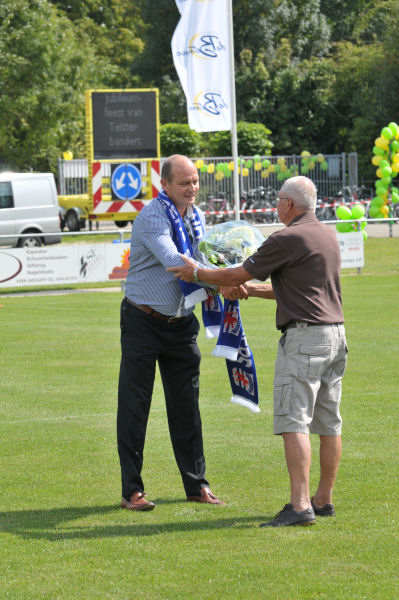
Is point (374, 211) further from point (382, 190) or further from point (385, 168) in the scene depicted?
point (385, 168)

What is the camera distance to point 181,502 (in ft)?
21.1

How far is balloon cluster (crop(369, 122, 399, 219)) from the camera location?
111 ft

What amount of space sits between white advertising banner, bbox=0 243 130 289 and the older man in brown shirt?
15.0 metres

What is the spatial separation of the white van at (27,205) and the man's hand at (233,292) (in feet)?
75.8

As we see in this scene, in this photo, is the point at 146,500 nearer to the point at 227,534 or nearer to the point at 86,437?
the point at 227,534

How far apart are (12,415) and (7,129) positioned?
32449 millimetres

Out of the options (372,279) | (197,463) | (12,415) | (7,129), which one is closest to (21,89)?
(7,129)

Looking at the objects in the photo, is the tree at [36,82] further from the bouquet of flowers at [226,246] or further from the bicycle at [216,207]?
the bouquet of flowers at [226,246]

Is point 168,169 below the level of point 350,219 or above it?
above

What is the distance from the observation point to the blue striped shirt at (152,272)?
603cm

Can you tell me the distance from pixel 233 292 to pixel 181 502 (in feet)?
4.65

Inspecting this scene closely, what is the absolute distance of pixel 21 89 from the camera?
4003 centimetres

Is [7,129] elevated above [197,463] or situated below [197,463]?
above

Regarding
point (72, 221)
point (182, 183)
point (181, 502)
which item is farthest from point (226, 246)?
point (72, 221)
